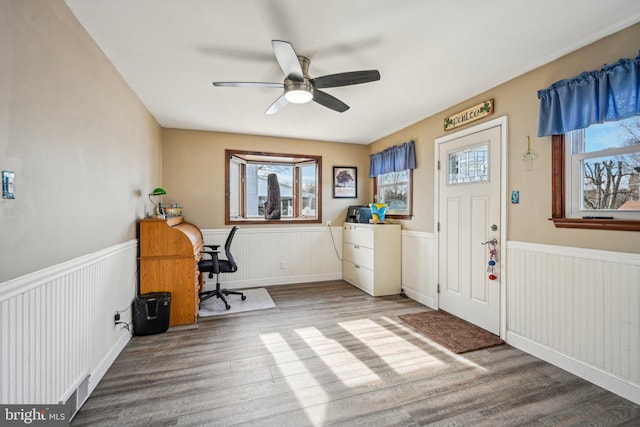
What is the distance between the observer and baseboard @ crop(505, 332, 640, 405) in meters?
1.89

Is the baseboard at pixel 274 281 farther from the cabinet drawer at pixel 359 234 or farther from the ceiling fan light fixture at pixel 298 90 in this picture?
the ceiling fan light fixture at pixel 298 90

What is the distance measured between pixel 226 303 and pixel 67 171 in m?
2.41

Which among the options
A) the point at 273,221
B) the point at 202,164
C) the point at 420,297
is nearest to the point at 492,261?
the point at 420,297

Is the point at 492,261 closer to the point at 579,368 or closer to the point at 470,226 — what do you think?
the point at 470,226

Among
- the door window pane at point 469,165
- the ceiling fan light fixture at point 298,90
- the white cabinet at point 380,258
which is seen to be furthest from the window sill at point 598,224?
the ceiling fan light fixture at point 298,90

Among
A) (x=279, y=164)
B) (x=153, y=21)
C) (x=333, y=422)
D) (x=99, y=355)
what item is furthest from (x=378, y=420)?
(x=279, y=164)

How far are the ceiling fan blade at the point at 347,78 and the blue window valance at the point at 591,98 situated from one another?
144 centimetres

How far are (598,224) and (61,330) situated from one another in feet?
11.6

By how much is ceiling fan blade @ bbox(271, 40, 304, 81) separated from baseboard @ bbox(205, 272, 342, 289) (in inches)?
134

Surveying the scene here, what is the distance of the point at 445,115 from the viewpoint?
3488 millimetres

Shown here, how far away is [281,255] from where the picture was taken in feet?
15.8

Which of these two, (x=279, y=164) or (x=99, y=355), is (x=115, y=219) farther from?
(x=279, y=164)

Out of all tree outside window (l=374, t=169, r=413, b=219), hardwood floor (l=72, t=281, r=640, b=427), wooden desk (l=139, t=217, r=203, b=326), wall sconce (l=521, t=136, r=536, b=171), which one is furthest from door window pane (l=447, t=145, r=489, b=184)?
wooden desk (l=139, t=217, r=203, b=326)

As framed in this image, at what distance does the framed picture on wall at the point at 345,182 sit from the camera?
5191 millimetres
